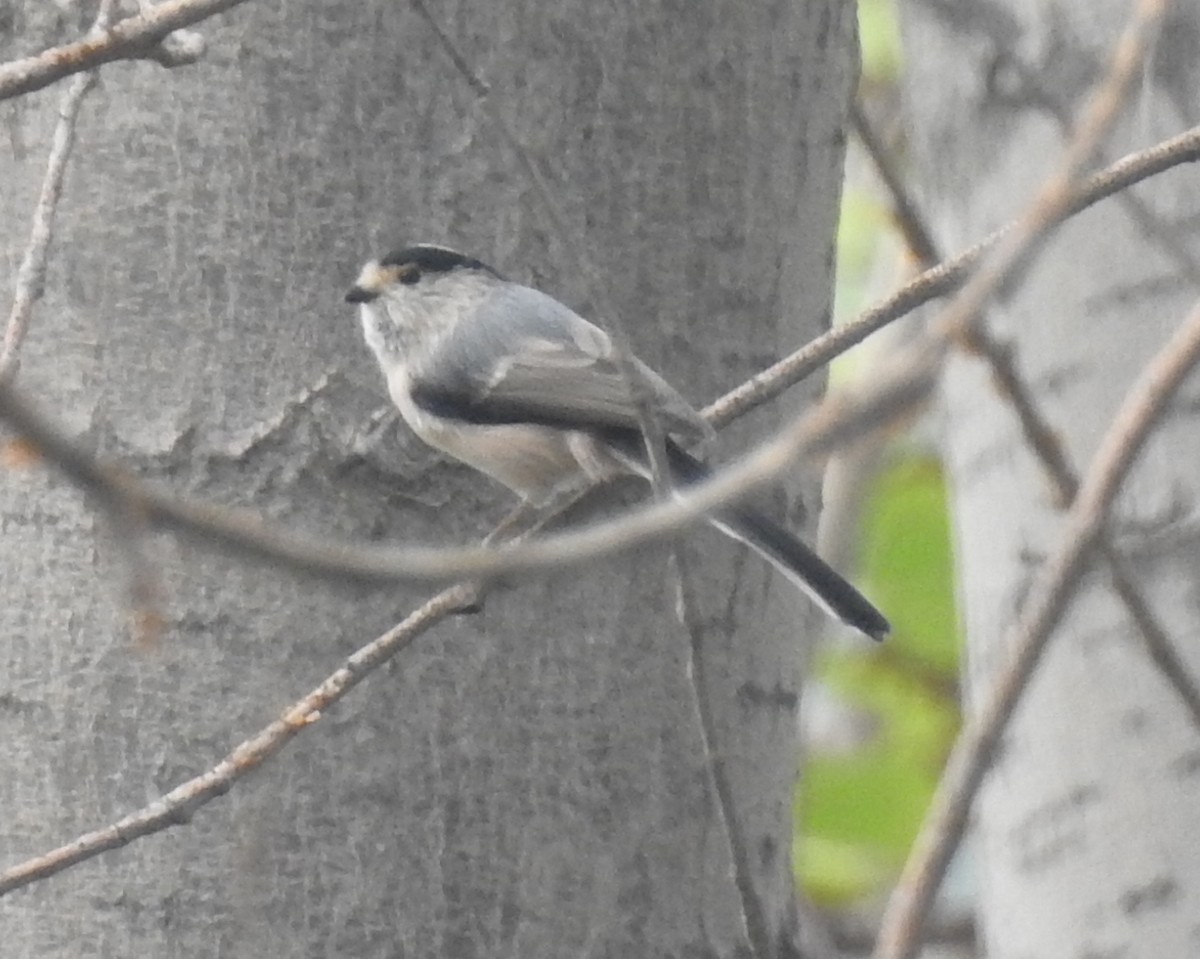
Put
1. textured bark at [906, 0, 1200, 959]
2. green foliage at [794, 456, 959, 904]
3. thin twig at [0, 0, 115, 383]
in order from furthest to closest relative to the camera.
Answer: green foliage at [794, 456, 959, 904] < textured bark at [906, 0, 1200, 959] < thin twig at [0, 0, 115, 383]

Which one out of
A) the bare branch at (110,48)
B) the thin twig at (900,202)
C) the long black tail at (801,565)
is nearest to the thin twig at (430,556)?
the bare branch at (110,48)

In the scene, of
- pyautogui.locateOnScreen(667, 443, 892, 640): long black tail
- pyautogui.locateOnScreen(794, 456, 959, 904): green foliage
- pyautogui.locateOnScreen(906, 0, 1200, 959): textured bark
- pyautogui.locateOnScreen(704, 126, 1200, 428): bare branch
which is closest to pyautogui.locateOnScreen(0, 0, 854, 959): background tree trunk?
pyautogui.locateOnScreen(667, 443, 892, 640): long black tail

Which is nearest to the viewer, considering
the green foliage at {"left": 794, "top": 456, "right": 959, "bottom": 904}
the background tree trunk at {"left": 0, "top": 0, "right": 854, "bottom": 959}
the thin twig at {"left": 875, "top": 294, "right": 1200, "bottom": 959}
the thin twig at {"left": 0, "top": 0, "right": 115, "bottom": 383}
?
the thin twig at {"left": 875, "top": 294, "right": 1200, "bottom": 959}

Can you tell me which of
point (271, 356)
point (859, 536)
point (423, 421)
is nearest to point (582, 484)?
point (423, 421)

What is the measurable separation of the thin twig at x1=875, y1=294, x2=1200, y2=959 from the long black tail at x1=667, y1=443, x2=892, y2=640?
54 centimetres

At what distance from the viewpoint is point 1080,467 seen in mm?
1970

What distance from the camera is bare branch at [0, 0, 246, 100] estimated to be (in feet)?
3.60

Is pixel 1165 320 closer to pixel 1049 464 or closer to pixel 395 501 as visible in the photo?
pixel 1049 464

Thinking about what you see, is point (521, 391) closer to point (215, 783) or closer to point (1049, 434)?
point (1049, 434)

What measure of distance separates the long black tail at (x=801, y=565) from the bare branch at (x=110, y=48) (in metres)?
0.44

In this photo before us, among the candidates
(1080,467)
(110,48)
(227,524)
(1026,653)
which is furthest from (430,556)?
(1080,467)

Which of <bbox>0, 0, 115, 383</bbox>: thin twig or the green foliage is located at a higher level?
the green foliage

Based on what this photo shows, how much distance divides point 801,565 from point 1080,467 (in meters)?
0.66

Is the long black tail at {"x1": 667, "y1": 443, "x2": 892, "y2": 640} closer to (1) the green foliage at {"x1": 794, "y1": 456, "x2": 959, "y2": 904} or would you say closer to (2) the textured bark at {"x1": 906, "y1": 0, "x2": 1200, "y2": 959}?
(2) the textured bark at {"x1": 906, "y1": 0, "x2": 1200, "y2": 959}
